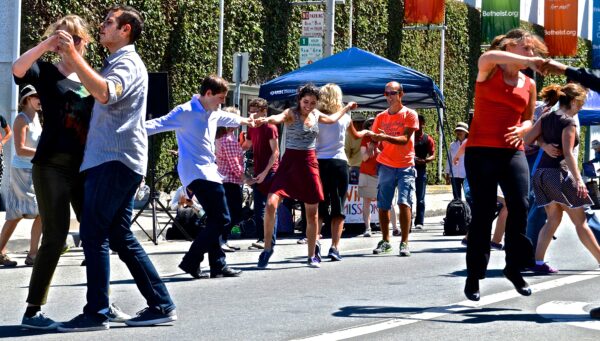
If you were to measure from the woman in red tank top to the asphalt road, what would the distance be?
40cm

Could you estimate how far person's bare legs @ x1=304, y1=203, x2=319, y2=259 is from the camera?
11117mm

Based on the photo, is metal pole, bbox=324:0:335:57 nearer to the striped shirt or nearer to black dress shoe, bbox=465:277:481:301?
black dress shoe, bbox=465:277:481:301

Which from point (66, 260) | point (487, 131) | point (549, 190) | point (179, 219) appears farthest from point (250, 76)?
point (487, 131)

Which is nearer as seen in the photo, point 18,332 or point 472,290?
point 18,332

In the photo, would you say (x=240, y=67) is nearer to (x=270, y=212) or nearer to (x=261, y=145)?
(x=261, y=145)

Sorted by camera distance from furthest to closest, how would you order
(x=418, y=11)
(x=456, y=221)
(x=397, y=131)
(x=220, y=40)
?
1. (x=418, y=11)
2. (x=220, y=40)
3. (x=456, y=221)
4. (x=397, y=131)

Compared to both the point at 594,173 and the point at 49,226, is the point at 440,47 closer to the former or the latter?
the point at 594,173

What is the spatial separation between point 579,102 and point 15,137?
16.6 feet

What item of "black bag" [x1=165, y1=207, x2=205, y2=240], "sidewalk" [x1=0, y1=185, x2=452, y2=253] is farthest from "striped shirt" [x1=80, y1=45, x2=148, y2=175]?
"black bag" [x1=165, y1=207, x2=205, y2=240]

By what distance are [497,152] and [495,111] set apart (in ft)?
0.93

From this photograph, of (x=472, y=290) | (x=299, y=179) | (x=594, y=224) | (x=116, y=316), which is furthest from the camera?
(x=299, y=179)

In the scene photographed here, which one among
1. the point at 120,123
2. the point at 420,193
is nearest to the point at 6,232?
the point at 120,123

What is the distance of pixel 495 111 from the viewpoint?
8180mm

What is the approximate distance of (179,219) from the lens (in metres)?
14.5
